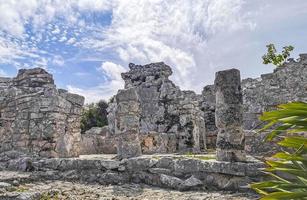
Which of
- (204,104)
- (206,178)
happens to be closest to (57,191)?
(206,178)

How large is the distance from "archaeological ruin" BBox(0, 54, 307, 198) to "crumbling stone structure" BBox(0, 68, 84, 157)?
23 millimetres

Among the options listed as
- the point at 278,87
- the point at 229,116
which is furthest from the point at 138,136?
the point at 278,87

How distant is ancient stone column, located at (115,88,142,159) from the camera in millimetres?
7098

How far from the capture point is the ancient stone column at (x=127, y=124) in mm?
7098

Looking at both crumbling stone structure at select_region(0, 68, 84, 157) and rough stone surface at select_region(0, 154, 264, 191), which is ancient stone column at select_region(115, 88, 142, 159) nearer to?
rough stone surface at select_region(0, 154, 264, 191)

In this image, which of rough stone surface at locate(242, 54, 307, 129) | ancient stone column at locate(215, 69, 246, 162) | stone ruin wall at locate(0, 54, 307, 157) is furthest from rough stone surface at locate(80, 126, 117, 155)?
rough stone surface at locate(242, 54, 307, 129)

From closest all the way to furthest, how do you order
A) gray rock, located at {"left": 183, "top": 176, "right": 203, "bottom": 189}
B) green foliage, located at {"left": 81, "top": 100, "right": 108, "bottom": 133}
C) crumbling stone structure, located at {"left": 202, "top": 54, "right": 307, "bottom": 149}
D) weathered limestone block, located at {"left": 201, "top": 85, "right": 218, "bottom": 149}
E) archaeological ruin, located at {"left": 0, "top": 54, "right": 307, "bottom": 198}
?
→ gray rock, located at {"left": 183, "top": 176, "right": 203, "bottom": 189} < archaeological ruin, located at {"left": 0, "top": 54, "right": 307, "bottom": 198} < weathered limestone block, located at {"left": 201, "top": 85, "right": 218, "bottom": 149} < crumbling stone structure, located at {"left": 202, "top": 54, "right": 307, "bottom": 149} < green foliage, located at {"left": 81, "top": 100, "right": 108, "bottom": 133}

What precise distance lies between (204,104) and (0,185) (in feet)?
35.6

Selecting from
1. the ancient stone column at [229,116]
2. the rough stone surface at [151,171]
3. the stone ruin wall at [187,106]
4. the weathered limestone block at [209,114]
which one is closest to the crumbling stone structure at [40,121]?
the rough stone surface at [151,171]

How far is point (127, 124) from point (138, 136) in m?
0.37

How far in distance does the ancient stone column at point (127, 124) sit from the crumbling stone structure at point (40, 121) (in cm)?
165

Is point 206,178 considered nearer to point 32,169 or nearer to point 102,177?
point 102,177

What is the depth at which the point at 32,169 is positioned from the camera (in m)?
7.45

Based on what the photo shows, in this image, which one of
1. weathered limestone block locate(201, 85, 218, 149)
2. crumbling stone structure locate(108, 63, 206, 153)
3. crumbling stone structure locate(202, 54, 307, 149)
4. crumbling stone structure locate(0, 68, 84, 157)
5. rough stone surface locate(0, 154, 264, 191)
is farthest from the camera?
crumbling stone structure locate(202, 54, 307, 149)
